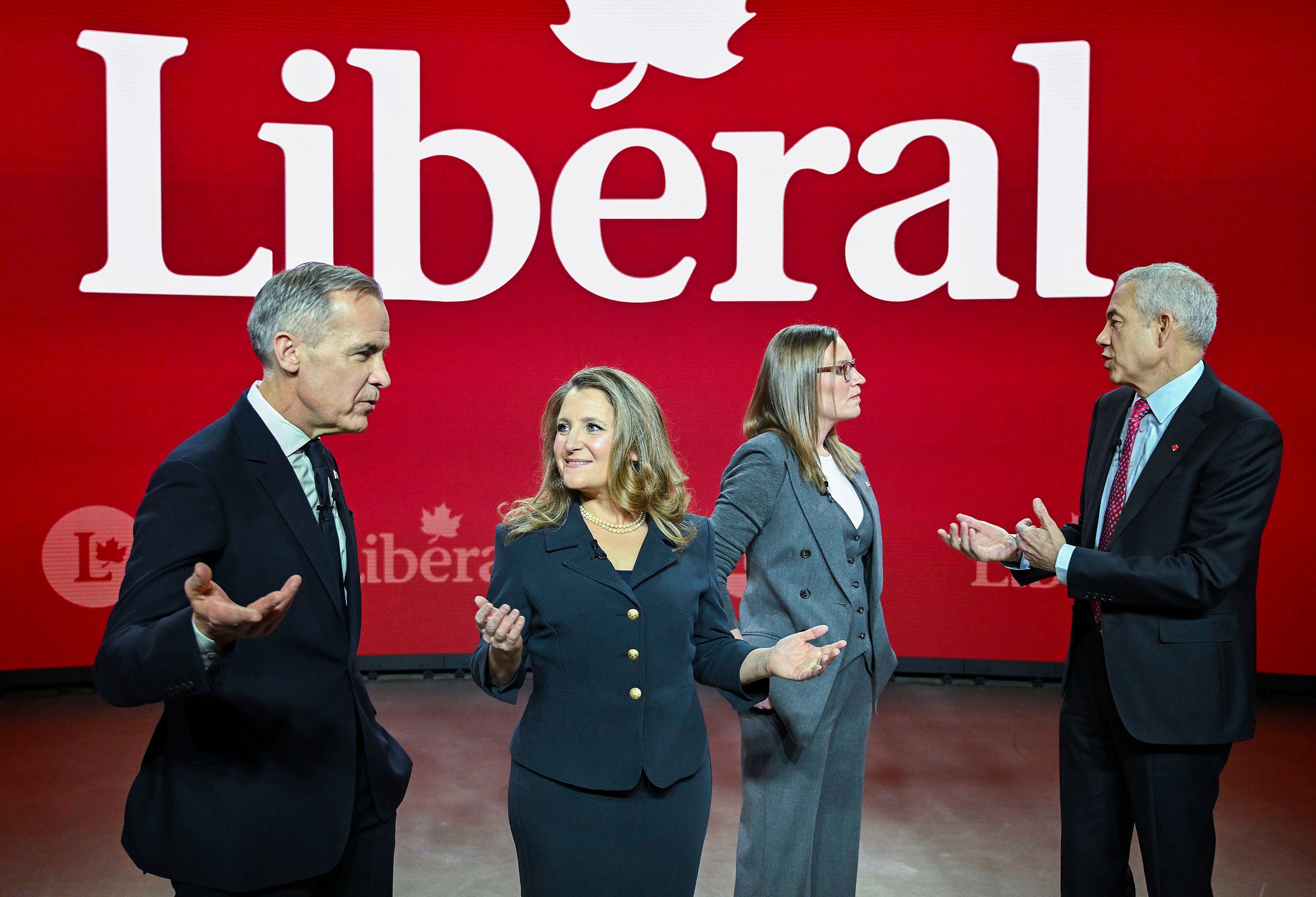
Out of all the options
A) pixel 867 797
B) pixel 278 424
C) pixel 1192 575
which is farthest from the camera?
pixel 867 797

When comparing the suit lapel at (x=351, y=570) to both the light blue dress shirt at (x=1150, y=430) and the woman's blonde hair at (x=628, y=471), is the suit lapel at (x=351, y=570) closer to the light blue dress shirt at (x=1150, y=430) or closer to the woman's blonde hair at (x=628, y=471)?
the woman's blonde hair at (x=628, y=471)

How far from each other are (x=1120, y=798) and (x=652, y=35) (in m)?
4.17

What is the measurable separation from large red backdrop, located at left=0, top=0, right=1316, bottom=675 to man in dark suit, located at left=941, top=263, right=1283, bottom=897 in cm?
274

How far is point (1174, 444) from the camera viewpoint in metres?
2.34

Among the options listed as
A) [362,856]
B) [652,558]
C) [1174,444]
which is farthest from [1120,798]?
[362,856]

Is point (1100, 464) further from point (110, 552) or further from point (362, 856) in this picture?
point (110, 552)

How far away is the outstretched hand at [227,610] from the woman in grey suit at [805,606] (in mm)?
1319

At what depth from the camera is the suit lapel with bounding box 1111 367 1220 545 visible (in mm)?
2330

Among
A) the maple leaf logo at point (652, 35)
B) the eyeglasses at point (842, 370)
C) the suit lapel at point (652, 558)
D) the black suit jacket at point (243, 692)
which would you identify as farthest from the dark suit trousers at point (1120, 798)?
the maple leaf logo at point (652, 35)

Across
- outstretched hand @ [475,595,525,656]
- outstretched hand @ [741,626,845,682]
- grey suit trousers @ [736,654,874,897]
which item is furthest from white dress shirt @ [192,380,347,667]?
grey suit trousers @ [736,654,874,897]

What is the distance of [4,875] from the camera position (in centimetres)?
319

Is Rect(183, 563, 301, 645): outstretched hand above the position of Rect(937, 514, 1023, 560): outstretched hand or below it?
above

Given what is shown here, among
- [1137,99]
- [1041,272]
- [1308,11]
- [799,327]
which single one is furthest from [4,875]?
[1308,11]

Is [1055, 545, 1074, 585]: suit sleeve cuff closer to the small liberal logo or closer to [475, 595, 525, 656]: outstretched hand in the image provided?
[475, 595, 525, 656]: outstretched hand
